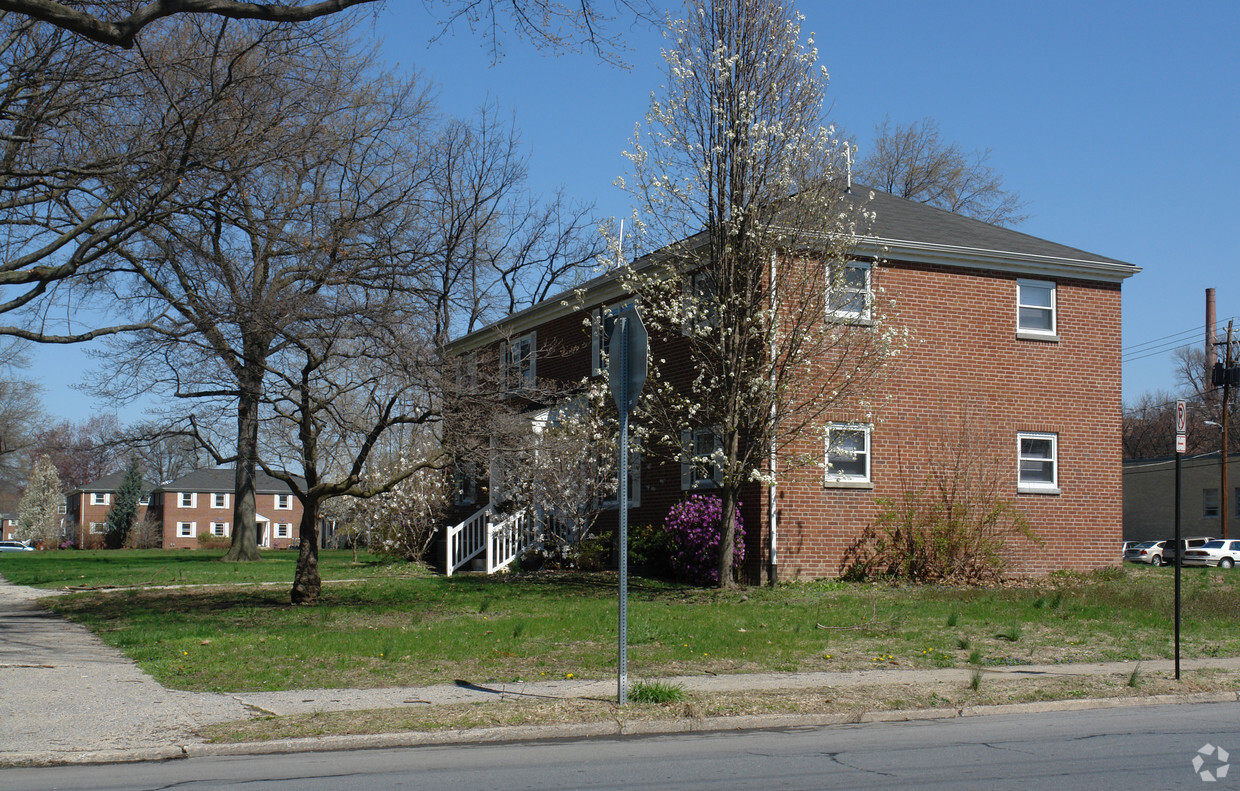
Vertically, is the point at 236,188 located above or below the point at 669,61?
below

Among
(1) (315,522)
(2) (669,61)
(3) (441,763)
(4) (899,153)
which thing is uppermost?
(4) (899,153)

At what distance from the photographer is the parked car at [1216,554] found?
1686 inches

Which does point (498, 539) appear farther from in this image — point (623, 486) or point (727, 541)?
point (623, 486)

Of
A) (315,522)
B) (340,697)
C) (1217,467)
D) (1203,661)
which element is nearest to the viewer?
(340,697)

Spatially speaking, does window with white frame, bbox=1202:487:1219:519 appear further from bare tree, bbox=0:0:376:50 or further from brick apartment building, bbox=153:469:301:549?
brick apartment building, bbox=153:469:301:549

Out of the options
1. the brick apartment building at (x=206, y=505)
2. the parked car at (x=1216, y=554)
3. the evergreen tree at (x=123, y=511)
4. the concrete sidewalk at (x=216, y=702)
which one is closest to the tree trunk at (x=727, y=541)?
the concrete sidewalk at (x=216, y=702)

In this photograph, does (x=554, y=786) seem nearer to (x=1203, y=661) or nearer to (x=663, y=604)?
(x=1203, y=661)

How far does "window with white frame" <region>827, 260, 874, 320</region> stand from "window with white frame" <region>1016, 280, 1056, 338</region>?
4.01 meters

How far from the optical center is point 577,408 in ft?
78.9

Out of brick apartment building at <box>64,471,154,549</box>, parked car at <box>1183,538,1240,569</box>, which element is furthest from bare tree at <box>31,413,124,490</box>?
parked car at <box>1183,538,1240,569</box>

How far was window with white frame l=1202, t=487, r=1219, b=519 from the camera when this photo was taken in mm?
54438

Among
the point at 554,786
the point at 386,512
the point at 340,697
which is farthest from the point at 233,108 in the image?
the point at 386,512

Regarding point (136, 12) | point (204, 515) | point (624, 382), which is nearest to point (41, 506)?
point (204, 515)

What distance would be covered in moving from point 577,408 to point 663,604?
8.34 metres
